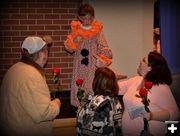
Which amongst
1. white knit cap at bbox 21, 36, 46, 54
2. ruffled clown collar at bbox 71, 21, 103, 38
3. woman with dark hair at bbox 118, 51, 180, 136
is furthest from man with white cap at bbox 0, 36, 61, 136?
ruffled clown collar at bbox 71, 21, 103, 38

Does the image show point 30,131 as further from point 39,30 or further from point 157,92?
point 39,30

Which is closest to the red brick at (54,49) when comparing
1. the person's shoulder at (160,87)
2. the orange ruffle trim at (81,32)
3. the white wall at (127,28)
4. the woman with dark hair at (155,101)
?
the white wall at (127,28)

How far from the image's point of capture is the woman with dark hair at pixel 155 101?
267 centimetres

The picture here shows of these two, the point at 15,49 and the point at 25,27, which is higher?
the point at 25,27

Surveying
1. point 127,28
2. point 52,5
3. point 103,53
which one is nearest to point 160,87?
point 103,53

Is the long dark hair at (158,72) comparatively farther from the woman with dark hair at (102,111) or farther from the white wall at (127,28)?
the white wall at (127,28)

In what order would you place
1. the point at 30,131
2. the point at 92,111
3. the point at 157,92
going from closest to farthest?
the point at 30,131 → the point at 92,111 → the point at 157,92

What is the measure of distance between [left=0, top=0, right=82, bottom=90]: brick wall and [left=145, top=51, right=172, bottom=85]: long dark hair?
2.17 m

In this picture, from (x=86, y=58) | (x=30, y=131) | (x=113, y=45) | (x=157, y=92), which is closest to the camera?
(x=30, y=131)

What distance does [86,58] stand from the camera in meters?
3.82

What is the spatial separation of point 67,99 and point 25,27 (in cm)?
125

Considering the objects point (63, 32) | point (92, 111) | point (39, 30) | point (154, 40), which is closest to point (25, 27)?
point (39, 30)

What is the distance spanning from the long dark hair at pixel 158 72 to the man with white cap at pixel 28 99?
36.4 inches

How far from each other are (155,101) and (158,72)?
0.26m
